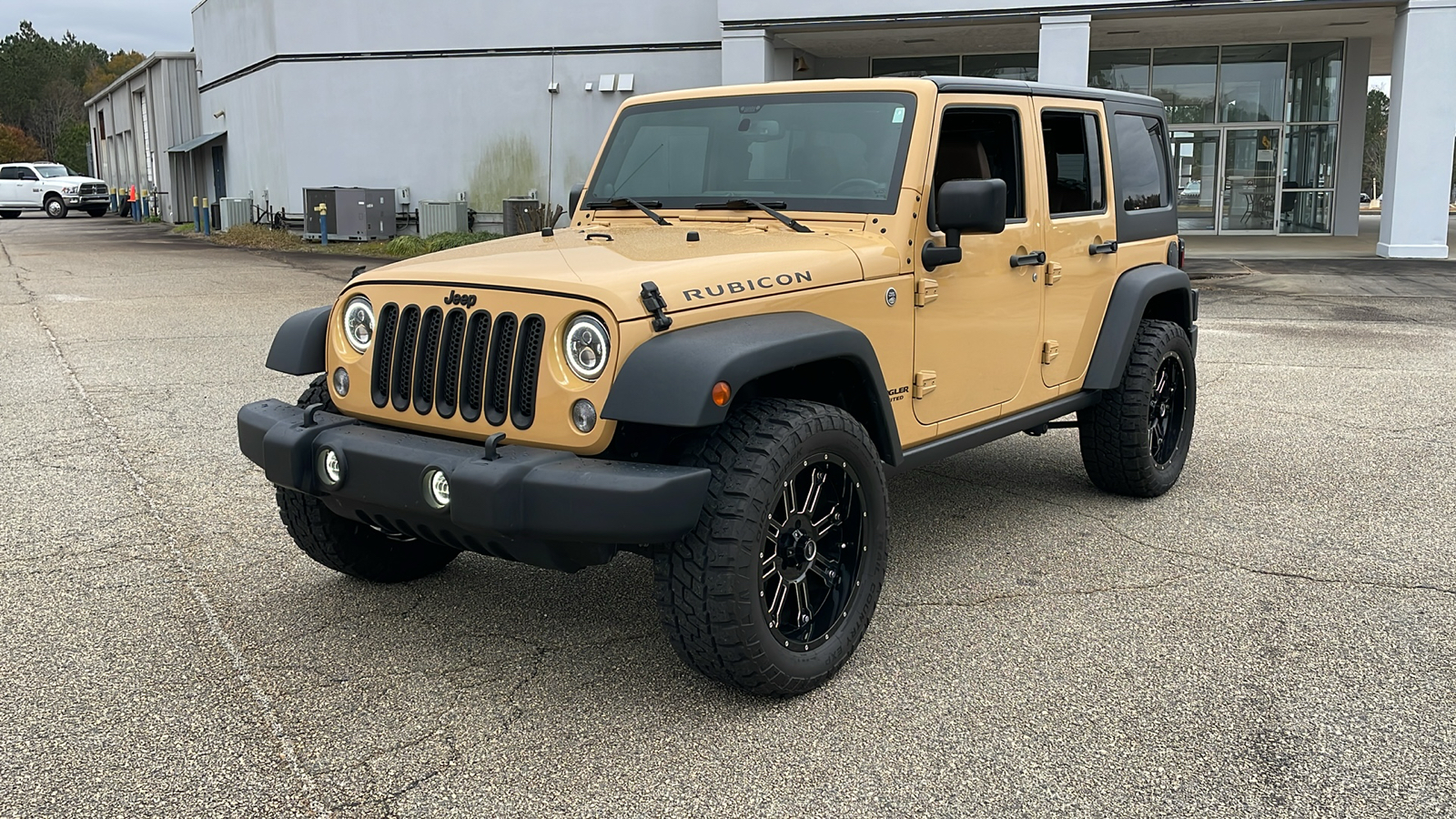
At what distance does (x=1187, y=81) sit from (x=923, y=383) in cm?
2272

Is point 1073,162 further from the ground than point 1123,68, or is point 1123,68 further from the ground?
point 1123,68

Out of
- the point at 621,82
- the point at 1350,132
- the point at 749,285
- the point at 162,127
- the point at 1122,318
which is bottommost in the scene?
the point at 1122,318

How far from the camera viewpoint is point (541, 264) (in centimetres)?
368

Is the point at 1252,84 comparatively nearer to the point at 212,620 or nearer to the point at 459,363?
the point at 459,363

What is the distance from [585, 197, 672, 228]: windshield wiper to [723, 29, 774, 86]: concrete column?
52.5 ft

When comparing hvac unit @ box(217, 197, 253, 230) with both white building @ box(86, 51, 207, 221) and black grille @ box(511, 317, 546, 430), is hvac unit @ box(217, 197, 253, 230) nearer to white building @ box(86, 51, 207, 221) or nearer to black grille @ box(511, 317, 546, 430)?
white building @ box(86, 51, 207, 221)

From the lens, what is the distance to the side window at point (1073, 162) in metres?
5.14

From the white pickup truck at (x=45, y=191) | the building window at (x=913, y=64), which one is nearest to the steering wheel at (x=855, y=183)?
the building window at (x=913, y=64)

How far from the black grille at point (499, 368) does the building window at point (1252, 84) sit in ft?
78.8

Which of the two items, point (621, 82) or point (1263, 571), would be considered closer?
point (1263, 571)

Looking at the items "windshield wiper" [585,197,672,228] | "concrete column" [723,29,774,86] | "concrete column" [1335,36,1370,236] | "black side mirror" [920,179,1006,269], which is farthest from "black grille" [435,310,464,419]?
"concrete column" [1335,36,1370,236]

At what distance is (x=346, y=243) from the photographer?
24.8 meters

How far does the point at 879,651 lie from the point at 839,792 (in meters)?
0.96

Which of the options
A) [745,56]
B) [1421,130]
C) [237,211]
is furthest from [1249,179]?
[237,211]
